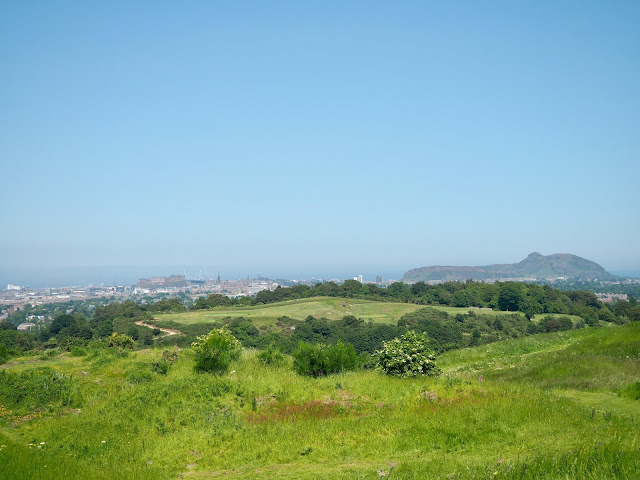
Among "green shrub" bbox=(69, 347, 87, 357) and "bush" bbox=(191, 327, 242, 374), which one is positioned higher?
"bush" bbox=(191, 327, 242, 374)

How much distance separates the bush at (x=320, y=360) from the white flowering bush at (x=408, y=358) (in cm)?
153

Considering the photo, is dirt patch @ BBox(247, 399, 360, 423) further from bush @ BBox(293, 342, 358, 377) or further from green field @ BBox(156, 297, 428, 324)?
green field @ BBox(156, 297, 428, 324)

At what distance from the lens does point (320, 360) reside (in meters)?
17.7

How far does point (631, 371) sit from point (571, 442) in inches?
308

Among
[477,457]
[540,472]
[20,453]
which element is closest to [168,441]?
[20,453]

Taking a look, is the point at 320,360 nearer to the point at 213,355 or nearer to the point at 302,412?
the point at 213,355

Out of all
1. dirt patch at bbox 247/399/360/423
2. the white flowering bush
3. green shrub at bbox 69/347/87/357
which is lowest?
dirt patch at bbox 247/399/360/423

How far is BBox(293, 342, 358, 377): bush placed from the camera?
17.6 m

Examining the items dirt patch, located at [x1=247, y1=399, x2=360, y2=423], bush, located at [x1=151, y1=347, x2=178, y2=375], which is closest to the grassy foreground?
dirt patch, located at [x1=247, y1=399, x2=360, y2=423]

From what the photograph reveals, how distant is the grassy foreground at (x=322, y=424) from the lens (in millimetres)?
8539

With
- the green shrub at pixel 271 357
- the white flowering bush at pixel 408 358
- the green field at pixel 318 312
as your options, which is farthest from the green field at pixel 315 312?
the white flowering bush at pixel 408 358

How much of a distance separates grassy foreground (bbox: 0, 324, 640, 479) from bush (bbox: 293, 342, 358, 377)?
2.22ft

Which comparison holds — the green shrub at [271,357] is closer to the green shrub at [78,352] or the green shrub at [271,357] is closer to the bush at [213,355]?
the bush at [213,355]

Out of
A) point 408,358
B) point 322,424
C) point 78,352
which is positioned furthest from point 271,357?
point 78,352
